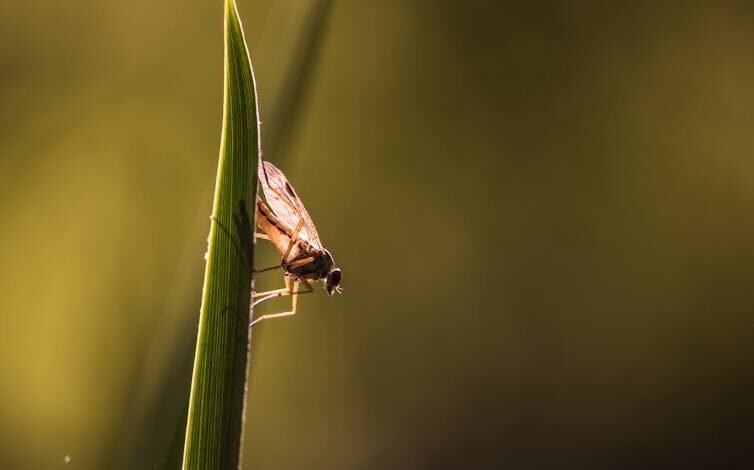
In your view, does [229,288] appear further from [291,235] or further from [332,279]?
[332,279]

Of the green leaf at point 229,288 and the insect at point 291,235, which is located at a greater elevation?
the insect at point 291,235

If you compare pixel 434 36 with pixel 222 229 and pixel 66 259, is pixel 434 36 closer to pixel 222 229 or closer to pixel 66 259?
pixel 66 259

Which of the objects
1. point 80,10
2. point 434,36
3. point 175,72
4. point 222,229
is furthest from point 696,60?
point 222,229

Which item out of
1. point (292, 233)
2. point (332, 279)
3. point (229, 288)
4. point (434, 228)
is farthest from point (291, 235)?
point (434, 228)

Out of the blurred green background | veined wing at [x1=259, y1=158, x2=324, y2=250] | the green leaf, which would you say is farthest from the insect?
the blurred green background

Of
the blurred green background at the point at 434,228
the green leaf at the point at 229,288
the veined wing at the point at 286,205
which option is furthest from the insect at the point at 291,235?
the blurred green background at the point at 434,228

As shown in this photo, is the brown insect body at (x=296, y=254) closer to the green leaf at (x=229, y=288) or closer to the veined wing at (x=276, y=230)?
the veined wing at (x=276, y=230)

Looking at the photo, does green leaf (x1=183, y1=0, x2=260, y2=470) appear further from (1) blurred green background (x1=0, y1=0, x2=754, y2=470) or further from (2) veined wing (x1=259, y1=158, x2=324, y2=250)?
(1) blurred green background (x1=0, y1=0, x2=754, y2=470)
